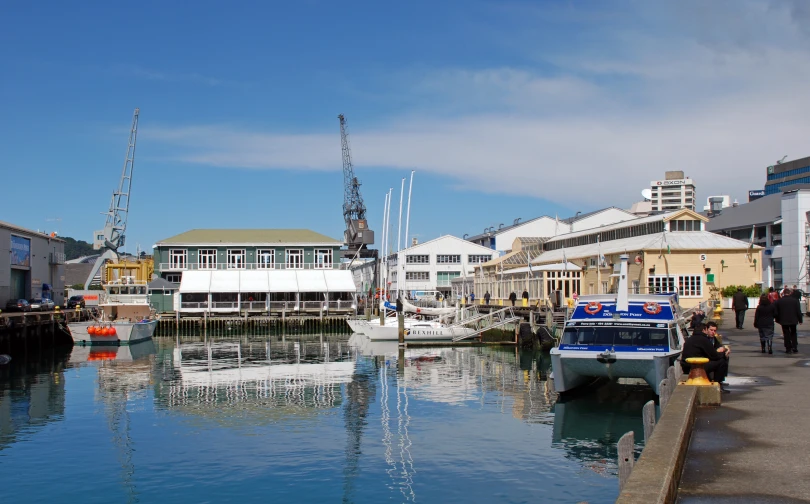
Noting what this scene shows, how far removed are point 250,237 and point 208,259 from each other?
5.94 m

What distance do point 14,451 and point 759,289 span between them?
47.7m

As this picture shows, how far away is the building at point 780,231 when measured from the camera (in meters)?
69.7

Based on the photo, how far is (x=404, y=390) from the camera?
32.0m

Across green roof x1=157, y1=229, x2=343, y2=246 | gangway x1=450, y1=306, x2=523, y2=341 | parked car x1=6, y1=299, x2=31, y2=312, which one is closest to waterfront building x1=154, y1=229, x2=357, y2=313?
green roof x1=157, y1=229, x2=343, y2=246

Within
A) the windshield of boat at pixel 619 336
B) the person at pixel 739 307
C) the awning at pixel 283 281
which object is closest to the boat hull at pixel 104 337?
the awning at pixel 283 281

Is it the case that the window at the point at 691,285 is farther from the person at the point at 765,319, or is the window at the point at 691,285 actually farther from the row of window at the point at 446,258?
the row of window at the point at 446,258

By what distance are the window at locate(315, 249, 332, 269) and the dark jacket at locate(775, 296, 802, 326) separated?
7431 cm

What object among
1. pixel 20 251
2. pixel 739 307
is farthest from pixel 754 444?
pixel 20 251

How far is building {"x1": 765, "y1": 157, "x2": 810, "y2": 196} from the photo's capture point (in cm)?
16529

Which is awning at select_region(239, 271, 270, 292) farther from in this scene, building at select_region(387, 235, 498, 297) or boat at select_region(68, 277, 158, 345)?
building at select_region(387, 235, 498, 297)

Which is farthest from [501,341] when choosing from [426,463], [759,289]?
[426,463]

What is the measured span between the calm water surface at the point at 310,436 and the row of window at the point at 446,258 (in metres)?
76.3

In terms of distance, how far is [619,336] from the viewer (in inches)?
1027

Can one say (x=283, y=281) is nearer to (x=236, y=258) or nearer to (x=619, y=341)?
(x=236, y=258)
